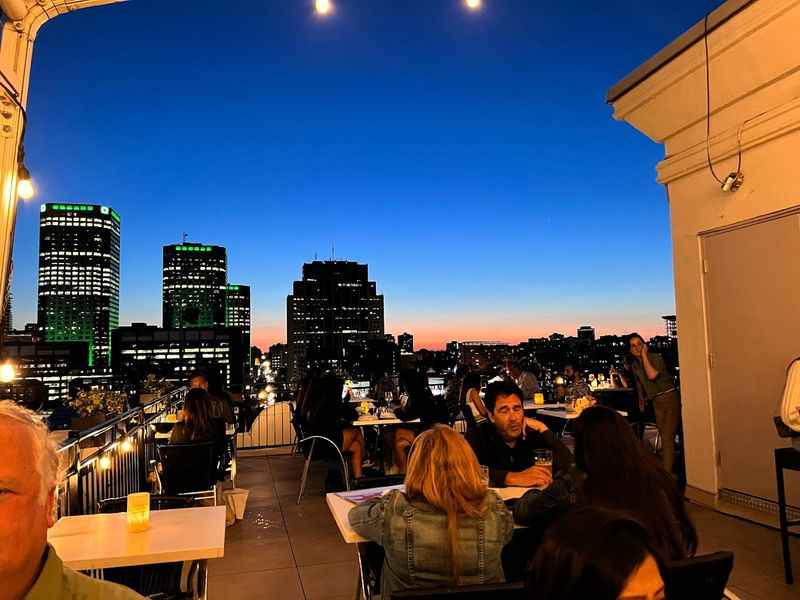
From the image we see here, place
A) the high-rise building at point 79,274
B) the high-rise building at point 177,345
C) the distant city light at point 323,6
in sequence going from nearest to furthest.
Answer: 1. the distant city light at point 323,6
2. the high-rise building at point 177,345
3. the high-rise building at point 79,274

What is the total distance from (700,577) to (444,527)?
860 mm

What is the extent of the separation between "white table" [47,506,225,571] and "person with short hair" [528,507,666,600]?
5.58ft

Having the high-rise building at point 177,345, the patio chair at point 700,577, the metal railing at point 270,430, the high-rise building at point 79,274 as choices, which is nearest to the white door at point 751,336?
the patio chair at point 700,577

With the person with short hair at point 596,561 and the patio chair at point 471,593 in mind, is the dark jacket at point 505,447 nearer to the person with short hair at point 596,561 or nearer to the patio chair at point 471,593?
the patio chair at point 471,593

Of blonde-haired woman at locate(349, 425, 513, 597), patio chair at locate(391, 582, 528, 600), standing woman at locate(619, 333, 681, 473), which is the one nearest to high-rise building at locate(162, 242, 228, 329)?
standing woman at locate(619, 333, 681, 473)

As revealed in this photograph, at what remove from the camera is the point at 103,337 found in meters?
123

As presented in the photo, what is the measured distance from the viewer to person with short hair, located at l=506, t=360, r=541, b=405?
955 centimetres

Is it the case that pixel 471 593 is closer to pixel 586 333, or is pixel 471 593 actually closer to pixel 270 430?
pixel 270 430

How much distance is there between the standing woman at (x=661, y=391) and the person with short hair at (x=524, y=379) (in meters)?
2.92

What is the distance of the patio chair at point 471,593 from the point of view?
1.52m

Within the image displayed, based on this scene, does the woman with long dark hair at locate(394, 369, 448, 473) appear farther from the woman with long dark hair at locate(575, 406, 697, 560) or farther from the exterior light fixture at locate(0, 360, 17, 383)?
the woman with long dark hair at locate(575, 406, 697, 560)

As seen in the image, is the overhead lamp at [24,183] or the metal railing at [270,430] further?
the metal railing at [270,430]

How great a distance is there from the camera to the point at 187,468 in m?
4.71

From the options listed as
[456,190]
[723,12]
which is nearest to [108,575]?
[723,12]
